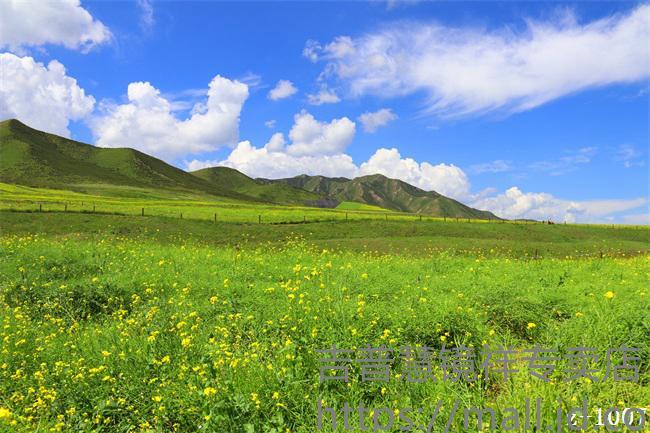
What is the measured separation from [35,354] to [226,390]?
514 centimetres

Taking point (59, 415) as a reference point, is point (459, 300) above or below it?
above

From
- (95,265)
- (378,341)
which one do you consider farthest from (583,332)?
(95,265)

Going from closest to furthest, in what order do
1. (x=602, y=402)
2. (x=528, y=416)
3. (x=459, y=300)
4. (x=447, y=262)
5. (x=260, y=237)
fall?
(x=528, y=416)
(x=602, y=402)
(x=459, y=300)
(x=447, y=262)
(x=260, y=237)

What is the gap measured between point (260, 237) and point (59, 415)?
1339 inches

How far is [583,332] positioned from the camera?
24.7ft

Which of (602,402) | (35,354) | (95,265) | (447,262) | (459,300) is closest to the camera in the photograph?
(602,402)

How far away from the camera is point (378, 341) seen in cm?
761

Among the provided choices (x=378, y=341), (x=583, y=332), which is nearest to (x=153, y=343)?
(x=378, y=341)

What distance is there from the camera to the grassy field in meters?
6.21

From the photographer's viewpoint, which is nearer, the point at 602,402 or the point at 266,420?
the point at 602,402

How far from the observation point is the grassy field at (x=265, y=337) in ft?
20.4

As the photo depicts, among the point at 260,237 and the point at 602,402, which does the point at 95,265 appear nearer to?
the point at 602,402

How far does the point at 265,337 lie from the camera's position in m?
8.31

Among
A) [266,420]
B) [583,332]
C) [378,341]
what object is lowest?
[266,420]
